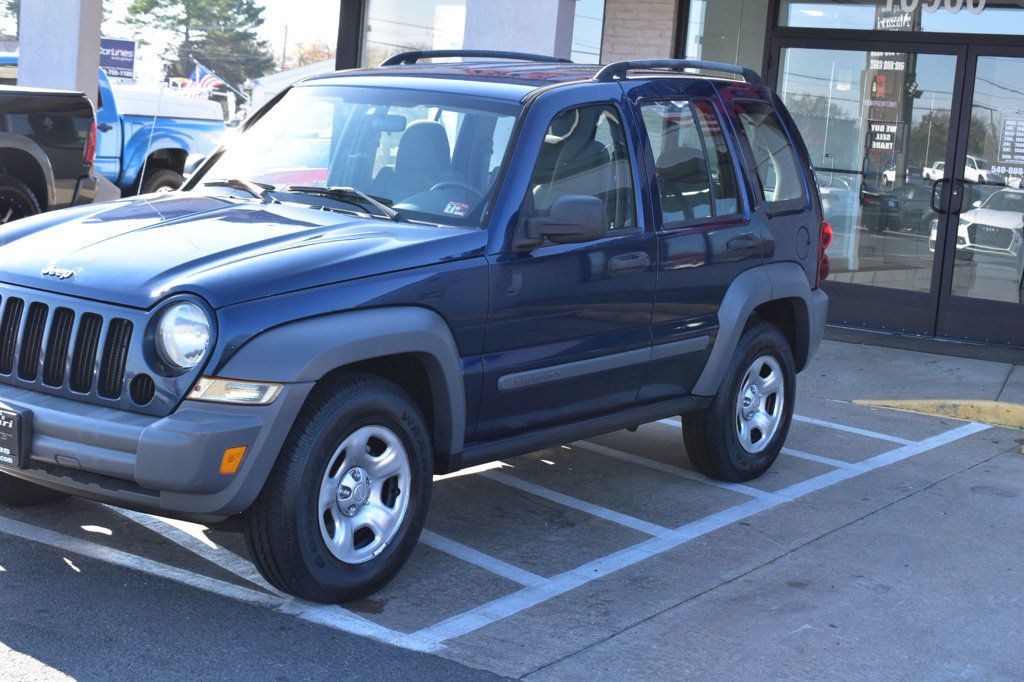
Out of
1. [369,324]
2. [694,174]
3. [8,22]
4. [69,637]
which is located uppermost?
[8,22]

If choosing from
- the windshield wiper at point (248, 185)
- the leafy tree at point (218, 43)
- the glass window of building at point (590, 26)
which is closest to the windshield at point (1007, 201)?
the glass window of building at point (590, 26)

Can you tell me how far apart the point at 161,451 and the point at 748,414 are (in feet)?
11.7

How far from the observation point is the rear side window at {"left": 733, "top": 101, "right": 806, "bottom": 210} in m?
6.77

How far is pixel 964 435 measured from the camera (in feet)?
27.6

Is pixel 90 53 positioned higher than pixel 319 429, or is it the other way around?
pixel 90 53

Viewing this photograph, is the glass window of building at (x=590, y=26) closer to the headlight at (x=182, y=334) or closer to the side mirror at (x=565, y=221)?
the side mirror at (x=565, y=221)

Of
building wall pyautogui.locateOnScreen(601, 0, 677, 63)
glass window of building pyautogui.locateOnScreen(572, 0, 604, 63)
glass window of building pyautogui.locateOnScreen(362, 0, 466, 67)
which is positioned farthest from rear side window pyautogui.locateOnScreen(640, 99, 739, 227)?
glass window of building pyautogui.locateOnScreen(362, 0, 466, 67)

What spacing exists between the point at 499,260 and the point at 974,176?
24.3 ft

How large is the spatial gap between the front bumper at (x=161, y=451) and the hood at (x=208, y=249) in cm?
37

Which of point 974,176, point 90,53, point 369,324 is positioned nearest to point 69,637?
point 369,324

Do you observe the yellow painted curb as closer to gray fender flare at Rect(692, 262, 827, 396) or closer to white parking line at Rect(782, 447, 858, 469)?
white parking line at Rect(782, 447, 858, 469)

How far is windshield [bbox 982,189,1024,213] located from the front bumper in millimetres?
8438

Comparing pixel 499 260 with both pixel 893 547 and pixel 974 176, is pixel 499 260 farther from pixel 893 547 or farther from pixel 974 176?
pixel 974 176

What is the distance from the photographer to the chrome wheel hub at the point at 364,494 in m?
4.62
